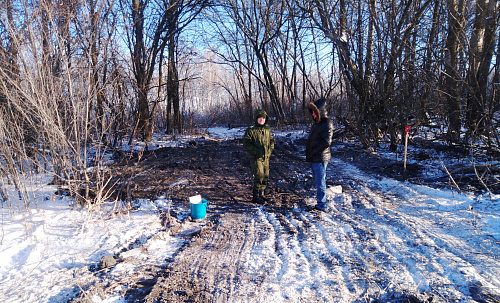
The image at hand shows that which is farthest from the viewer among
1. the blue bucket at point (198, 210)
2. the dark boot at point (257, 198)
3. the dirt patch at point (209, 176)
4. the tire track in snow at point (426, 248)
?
the dirt patch at point (209, 176)

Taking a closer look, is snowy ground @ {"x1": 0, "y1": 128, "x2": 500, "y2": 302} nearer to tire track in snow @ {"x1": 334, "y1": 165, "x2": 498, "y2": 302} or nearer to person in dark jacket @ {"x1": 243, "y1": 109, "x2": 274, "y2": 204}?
tire track in snow @ {"x1": 334, "y1": 165, "x2": 498, "y2": 302}

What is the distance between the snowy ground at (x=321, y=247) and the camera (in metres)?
2.78

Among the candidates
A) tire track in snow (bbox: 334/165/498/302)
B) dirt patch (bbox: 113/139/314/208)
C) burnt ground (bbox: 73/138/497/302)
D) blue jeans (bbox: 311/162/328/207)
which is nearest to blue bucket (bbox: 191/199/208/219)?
burnt ground (bbox: 73/138/497/302)

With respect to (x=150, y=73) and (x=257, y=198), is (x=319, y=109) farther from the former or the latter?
(x=150, y=73)

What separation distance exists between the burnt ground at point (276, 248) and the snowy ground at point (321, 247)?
0.02 meters

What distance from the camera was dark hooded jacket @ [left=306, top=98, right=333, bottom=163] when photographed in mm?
4668

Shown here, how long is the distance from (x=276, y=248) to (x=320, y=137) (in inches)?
80.4

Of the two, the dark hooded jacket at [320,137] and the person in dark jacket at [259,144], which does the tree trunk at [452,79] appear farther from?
the person in dark jacket at [259,144]

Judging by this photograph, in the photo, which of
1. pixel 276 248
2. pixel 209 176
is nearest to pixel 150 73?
pixel 209 176

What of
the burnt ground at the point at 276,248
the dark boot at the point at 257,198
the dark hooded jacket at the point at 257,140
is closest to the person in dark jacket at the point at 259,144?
the dark hooded jacket at the point at 257,140

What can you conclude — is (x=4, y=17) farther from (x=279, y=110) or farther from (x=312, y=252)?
(x=279, y=110)

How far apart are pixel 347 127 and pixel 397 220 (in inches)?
256

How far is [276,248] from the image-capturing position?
12.2 feet

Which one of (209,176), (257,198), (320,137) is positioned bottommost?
(257,198)
